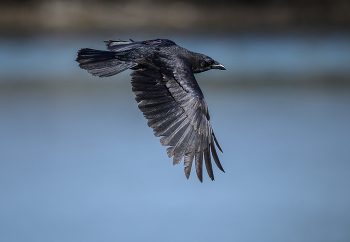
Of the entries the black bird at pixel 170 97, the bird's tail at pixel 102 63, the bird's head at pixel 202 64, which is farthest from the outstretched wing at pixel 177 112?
the bird's head at pixel 202 64

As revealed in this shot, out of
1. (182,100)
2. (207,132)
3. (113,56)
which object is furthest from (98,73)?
(207,132)

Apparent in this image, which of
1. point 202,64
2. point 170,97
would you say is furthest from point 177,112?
point 202,64

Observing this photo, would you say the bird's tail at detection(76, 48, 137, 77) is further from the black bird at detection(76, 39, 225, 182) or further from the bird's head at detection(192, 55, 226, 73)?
the bird's head at detection(192, 55, 226, 73)

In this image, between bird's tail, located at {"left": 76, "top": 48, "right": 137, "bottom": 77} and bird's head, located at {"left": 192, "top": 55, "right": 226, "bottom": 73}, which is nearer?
bird's tail, located at {"left": 76, "top": 48, "right": 137, "bottom": 77}

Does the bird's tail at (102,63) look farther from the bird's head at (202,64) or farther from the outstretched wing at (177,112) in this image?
the bird's head at (202,64)

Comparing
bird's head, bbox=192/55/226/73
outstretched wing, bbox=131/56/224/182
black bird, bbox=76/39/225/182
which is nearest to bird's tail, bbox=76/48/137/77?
black bird, bbox=76/39/225/182

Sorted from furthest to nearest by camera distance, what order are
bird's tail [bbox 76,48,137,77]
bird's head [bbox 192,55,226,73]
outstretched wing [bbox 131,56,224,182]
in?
bird's head [bbox 192,55,226,73], bird's tail [bbox 76,48,137,77], outstretched wing [bbox 131,56,224,182]

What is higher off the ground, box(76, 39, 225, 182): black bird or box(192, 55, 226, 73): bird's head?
box(192, 55, 226, 73): bird's head

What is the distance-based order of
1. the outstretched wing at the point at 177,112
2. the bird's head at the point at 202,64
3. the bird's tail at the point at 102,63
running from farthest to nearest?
the bird's head at the point at 202,64 → the bird's tail at the point at 102,63 → the outstretched wing at the point at 177,112

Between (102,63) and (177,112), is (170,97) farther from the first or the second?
(102,63)
